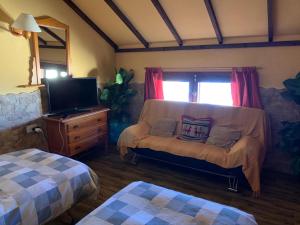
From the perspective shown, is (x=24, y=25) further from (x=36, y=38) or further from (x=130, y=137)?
(x=130, y=137)

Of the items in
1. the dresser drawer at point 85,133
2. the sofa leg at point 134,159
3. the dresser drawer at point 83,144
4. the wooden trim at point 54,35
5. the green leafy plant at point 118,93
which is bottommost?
the sofa leg at point 134,159

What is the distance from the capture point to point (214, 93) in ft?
12.3

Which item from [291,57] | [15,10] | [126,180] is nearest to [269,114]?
[291,57]

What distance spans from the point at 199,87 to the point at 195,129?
810 mm

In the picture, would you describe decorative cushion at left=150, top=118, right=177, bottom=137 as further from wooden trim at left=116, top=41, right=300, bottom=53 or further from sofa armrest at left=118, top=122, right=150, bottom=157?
wooden trim at left=116, top=41, right=300, bottom=53

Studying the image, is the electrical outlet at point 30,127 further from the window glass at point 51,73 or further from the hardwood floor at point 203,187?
the hardwood floor at point 203,187

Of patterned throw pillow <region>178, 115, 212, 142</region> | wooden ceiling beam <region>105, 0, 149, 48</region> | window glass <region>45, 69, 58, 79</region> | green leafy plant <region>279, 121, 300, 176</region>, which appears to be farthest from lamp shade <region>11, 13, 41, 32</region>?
green leafy plant <region>279, 121, 300, 176</region>

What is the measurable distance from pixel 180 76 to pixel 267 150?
172 cm

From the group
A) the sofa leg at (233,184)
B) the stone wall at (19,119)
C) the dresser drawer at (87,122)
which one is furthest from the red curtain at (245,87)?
the stone wall at (19,119)

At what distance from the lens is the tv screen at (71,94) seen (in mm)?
3125

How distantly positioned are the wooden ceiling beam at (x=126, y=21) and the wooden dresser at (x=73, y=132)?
1.36 m

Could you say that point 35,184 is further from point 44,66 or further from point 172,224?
point 44,66

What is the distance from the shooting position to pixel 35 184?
175 centimetres

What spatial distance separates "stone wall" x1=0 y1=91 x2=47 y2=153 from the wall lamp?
2.62 ft
